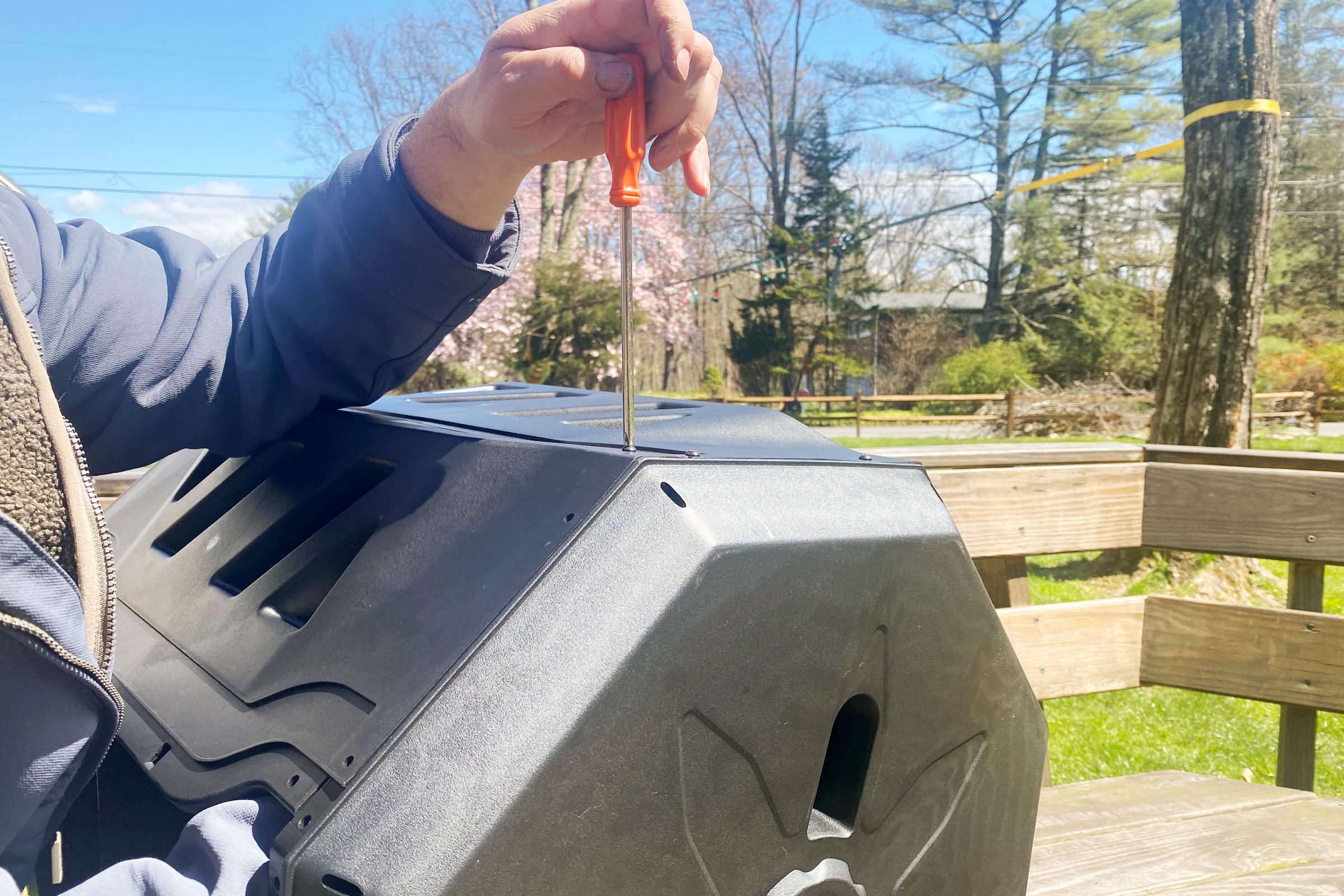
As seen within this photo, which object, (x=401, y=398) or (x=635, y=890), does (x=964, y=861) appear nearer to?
(x=635, y=890)

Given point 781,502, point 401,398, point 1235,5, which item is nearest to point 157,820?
point 401,398

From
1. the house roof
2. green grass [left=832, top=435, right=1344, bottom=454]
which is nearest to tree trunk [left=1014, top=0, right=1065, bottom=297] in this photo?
the house roof

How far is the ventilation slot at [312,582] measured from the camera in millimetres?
927

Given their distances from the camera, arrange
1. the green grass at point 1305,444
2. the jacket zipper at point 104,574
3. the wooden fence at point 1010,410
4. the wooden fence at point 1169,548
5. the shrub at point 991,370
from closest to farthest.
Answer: the jacket zipper at point 104,574, the wooden fence at point 1169,548, the green grass at point 1305,444, the wooden fence at point 1010,410, the shrub at point 991,370

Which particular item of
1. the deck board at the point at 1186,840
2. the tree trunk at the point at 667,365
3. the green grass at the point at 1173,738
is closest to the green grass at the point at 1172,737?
the green grass at the point at 1173,738

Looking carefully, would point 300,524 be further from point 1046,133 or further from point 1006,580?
point 1046,133

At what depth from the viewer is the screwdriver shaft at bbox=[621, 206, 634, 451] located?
79 cm

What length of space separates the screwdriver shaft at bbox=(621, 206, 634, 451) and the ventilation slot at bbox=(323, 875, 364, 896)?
378 millimetres

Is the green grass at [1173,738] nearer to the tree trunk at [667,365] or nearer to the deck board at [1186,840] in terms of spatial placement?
the deck board at [1186,840]

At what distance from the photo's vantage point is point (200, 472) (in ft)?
4.27

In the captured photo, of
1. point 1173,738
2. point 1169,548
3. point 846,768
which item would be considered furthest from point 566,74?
point 1173,738

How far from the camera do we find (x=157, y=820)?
105 centimetres

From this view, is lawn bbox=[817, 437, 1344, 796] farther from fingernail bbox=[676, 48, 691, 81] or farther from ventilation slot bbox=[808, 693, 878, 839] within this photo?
fingernail bbox=[676, 48, 691, 81]

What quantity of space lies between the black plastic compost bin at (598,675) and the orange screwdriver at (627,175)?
0.06 m
